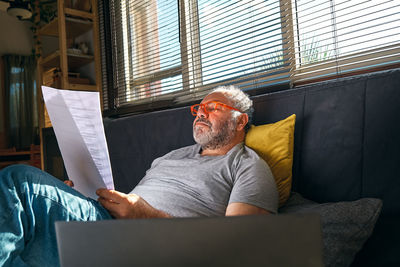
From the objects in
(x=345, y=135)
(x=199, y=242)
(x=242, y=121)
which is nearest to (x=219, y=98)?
(x=242, y=121)

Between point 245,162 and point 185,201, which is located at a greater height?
point 245,162

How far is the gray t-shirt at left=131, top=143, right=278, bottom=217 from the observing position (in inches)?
43.7

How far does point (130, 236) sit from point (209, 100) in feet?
3.85

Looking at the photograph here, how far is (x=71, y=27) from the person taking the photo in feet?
10.6

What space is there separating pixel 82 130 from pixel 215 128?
1.98 ft

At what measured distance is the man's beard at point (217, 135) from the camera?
1490 millimetres

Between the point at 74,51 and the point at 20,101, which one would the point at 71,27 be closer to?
the point at 74,51

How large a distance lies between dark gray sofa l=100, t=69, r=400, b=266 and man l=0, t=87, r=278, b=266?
0.61 ft

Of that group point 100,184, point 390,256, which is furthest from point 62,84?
point 390,256

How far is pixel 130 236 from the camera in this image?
17.5 inches

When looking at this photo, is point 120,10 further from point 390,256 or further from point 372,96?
point 390,256

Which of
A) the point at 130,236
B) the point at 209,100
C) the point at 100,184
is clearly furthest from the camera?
the point at 209,100

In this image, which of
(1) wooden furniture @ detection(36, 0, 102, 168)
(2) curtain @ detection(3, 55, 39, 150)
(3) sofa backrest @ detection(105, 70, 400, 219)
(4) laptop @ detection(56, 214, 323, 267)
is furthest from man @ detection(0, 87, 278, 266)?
(2) curtain @ detection(3, 55, 39, 150)

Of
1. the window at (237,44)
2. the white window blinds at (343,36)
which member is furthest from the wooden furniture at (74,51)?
the white window blinds at (343,36)
